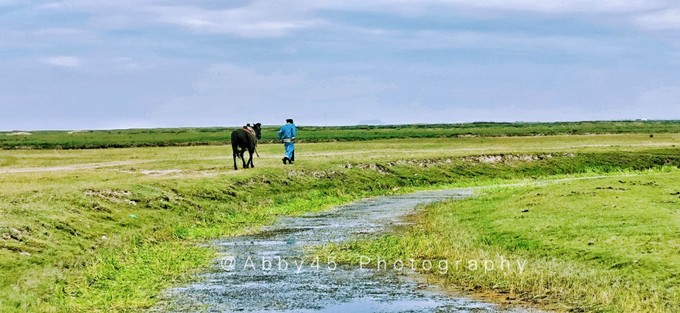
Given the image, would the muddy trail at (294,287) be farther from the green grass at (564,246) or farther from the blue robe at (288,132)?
the blue robe at (288,132)

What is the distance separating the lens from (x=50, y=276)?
21.1 m

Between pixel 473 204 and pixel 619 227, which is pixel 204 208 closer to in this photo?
pixel 473 204

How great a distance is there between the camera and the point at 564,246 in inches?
966

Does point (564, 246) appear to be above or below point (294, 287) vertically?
above

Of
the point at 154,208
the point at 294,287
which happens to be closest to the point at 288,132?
the point at 154,208

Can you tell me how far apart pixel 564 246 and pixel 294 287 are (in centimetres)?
835

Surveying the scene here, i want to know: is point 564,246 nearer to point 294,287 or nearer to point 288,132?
point 294,287

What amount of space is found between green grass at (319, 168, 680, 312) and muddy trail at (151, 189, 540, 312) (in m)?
1.22

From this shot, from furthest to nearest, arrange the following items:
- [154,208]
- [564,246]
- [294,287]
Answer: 1. [154,208]
2. [564,246]
3. [294,287]

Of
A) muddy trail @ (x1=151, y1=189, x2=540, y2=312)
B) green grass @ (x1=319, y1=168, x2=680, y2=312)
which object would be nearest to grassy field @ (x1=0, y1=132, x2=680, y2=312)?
green grass @ (x1=319, y1=168, x2=680, y2=312)

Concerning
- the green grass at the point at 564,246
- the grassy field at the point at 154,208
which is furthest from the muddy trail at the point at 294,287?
the green grass at the point at 564,246

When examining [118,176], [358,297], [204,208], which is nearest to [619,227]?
[358,297]

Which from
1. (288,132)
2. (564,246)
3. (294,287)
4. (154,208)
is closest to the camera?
(294,287)

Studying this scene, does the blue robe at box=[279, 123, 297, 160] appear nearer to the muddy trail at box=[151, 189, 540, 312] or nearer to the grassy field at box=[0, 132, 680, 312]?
the grassy field at box=[0, 132, 680, 312]
